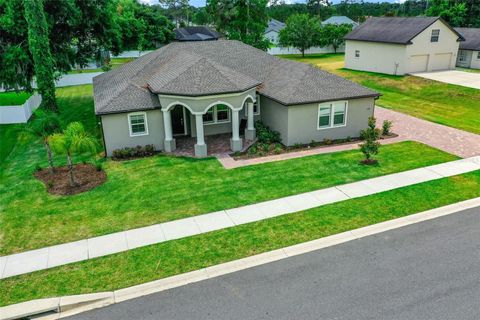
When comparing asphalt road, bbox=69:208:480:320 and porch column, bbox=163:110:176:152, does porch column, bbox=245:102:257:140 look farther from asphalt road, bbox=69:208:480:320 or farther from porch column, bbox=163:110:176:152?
asphalt road, bbox=69:208:480:320

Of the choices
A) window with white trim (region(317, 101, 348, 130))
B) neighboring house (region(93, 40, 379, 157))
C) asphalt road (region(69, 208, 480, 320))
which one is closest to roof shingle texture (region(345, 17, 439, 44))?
neighboring house (region(93, 40, 379, 157))

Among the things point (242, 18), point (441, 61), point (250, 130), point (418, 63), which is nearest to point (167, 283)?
point (250, 130)

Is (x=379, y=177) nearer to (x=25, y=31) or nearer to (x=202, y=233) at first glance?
(x=202, y=233)

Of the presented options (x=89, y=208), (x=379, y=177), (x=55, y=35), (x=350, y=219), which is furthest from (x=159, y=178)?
(x=55, y=35)

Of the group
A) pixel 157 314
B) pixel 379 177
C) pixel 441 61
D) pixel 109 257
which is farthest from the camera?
pixel 441 61

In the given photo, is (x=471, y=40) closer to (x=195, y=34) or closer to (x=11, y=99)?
(x=195, y=34)

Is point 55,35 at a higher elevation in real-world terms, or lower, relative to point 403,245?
higher

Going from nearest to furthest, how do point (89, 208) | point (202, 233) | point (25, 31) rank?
point (202, 233)
point (89, 208)
point (25, 31)
